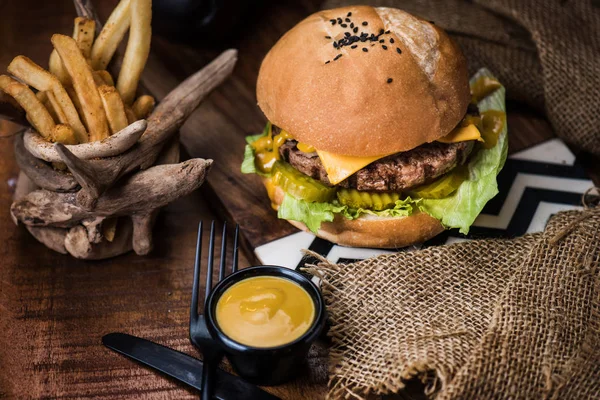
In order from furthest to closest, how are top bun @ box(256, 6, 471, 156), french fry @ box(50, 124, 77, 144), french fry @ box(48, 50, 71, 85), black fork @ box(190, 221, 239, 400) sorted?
french fry @ box(48, 50, 71, 85) < top bun @ box(256, 6, 471, 156) < french fry @ box(50, 124, 77, 144) < black fork @ box(190, 221, 239, 400)

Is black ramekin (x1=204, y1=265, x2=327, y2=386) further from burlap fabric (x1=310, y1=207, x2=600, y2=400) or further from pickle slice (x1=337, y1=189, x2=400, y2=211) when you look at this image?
pickle slice (x1=337, y1=189, x2=400, y2=211)

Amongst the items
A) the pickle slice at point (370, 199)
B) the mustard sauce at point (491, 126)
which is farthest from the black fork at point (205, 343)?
the mustard sauce at point (491, 126)

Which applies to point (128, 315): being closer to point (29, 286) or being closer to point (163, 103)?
point (29, 286)

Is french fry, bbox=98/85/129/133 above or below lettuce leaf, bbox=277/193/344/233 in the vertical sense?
above

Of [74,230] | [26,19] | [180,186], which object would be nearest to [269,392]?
[180,186]

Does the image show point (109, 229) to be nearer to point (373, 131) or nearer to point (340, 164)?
point (340, 164)

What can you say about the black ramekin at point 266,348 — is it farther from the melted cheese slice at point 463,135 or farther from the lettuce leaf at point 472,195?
the melted cheese slice at point 463,135

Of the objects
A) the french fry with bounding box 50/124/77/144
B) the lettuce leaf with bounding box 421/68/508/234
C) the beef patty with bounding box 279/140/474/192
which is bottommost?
the lettuce leaf with bounding box 421/68/508/234

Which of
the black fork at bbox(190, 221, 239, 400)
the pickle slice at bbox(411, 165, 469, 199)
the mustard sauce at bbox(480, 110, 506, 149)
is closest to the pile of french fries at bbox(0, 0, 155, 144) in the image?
the black fork at bbox(190, 221, 239, 400)
